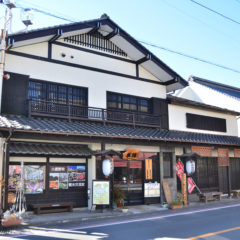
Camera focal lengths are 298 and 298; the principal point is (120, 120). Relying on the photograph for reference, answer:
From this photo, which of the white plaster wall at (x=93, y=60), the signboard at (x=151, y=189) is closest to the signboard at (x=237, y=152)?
the signboard at (x=151, y=189)

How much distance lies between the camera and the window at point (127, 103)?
16984 millimetres

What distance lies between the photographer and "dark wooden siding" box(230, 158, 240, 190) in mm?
21359

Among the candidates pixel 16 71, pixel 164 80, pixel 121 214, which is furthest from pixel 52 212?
pixel 164 80

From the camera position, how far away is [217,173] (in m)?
20.4

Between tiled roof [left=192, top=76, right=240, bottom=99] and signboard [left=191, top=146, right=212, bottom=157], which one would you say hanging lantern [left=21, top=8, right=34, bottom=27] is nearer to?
signboard [left=191, top=146, right=212, bottom=157]

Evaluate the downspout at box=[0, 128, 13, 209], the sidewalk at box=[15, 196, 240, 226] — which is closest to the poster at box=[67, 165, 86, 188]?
the sidewalk at box=[15, 196, 240, 226]

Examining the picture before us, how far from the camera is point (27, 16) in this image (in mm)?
11320

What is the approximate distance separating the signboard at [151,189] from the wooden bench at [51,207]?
14.5 feet

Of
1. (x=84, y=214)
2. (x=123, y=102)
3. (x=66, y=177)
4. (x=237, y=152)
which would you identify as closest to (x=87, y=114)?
(x=123, y=102)

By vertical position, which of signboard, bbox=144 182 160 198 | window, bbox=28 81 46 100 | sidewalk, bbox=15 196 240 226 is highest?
window, bbox=28 81 46 100

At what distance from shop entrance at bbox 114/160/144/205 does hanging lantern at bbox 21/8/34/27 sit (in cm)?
792

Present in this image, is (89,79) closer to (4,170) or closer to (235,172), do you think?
(4,170)

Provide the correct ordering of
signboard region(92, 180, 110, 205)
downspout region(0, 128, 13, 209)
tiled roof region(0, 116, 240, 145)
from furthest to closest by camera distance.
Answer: signboard region(92, 180, 110, 205)
tiled roof region(0, 116, 240, 145)
downspout region(0, 128, 13, 209)

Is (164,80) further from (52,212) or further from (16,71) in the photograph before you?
(52,212)
